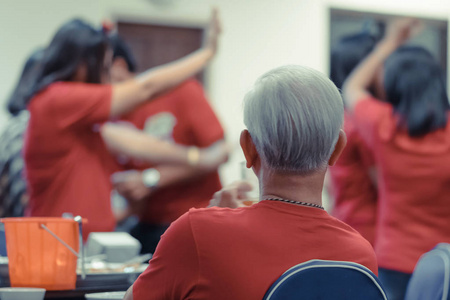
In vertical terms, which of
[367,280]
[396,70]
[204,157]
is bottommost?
[204,157]

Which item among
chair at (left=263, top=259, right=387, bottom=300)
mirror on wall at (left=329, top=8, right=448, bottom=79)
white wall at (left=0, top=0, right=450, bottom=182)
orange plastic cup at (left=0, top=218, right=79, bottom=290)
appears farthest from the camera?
mirror on wall at (left=329, top=8, right=448, bottom=79)

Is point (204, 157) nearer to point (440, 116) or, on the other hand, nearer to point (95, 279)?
point (440, 116)

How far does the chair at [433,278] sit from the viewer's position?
1.14m

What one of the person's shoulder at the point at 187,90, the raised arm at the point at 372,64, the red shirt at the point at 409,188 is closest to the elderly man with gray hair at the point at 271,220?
the red shirt at the point at 409,188

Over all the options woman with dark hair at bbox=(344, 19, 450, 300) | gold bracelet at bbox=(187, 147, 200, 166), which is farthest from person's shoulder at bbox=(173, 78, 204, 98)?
woman with dark hair at bbox=(344, 19, 450, 300)

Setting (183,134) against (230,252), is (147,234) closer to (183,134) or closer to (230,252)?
(183,134)

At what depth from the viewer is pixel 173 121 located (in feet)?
9.48

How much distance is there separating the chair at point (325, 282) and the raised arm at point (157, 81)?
4.36 ft

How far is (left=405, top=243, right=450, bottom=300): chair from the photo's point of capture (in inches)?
44.7

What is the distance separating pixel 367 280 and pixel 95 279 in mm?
710

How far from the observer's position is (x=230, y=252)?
0.98 metres

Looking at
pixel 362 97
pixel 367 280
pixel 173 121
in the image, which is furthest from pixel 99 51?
pixel 367 280

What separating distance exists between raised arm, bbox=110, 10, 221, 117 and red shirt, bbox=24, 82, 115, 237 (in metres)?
0.04

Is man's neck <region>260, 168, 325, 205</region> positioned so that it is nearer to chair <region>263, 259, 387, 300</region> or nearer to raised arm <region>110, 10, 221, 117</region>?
chair <region>263, 259, 387, 300</region>
